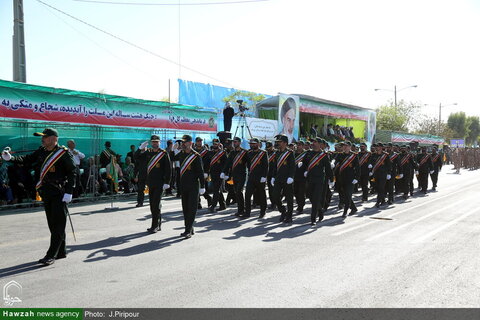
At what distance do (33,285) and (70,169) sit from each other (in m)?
2.03

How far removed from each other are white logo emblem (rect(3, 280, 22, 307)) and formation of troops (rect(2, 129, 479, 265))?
105 centimetres

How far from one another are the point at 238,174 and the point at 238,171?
94 mm

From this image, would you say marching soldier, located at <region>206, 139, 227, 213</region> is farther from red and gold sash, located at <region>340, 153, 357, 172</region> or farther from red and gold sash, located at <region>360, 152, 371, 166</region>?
red and gold sash, located at <region>360, 152, 371, 166</region>

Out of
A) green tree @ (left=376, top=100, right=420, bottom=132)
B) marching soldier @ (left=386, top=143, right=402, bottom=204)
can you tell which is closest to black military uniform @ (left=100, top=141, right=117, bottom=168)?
marching soldier @ (left=386, top=143, right=402, bottom=204)

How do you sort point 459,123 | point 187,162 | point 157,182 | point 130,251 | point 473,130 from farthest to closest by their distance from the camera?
point 473,130
point 459,123
point 157,182
point 187,162
point 130,251

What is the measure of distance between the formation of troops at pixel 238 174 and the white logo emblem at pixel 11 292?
105 centimetres

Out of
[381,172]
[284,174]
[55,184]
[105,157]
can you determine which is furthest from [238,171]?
[105,157]

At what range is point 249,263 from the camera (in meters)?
6.64

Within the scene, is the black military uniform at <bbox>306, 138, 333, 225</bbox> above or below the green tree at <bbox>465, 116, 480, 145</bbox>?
below

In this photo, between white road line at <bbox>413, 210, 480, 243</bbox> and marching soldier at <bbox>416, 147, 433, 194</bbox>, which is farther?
marching soldier at <bbox>416, 147, 433, 194</bbox>

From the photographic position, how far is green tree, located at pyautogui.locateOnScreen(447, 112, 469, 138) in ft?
358

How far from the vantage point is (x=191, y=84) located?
2988cm

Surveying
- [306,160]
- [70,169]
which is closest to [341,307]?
[70,169]

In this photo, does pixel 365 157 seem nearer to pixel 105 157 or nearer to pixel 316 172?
pixel 316 172
